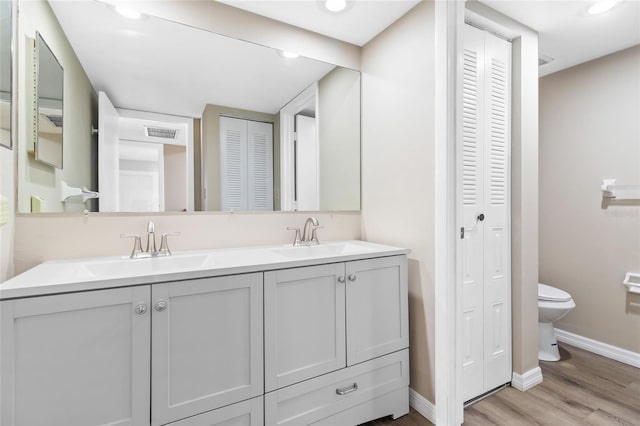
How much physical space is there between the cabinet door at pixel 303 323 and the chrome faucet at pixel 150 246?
24.2 inches

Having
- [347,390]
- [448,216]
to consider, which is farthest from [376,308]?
[448,216]

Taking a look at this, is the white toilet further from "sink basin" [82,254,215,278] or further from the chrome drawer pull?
"sink basin" [82,254,215,278]

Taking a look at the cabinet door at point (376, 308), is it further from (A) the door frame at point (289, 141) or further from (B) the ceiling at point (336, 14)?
(B) the ceiling at point (336, 14)

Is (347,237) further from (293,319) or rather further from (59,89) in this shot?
(59,89)

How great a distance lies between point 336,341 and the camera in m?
1.44

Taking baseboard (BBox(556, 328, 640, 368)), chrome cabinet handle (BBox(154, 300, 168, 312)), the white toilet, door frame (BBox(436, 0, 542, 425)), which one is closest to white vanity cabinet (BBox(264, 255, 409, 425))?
door frame (BBox(436, 0, 542, 425))

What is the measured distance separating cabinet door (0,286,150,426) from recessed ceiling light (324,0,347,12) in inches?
65.8

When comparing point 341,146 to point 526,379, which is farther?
point 341,146

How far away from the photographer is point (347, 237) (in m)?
2.14

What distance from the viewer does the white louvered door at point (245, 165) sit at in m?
1.80

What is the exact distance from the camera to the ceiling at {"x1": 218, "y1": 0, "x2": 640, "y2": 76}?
5.56ft

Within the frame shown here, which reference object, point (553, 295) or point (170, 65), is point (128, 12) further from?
point (553, 295)

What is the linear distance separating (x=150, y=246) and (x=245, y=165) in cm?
69

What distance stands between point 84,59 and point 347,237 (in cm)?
173
